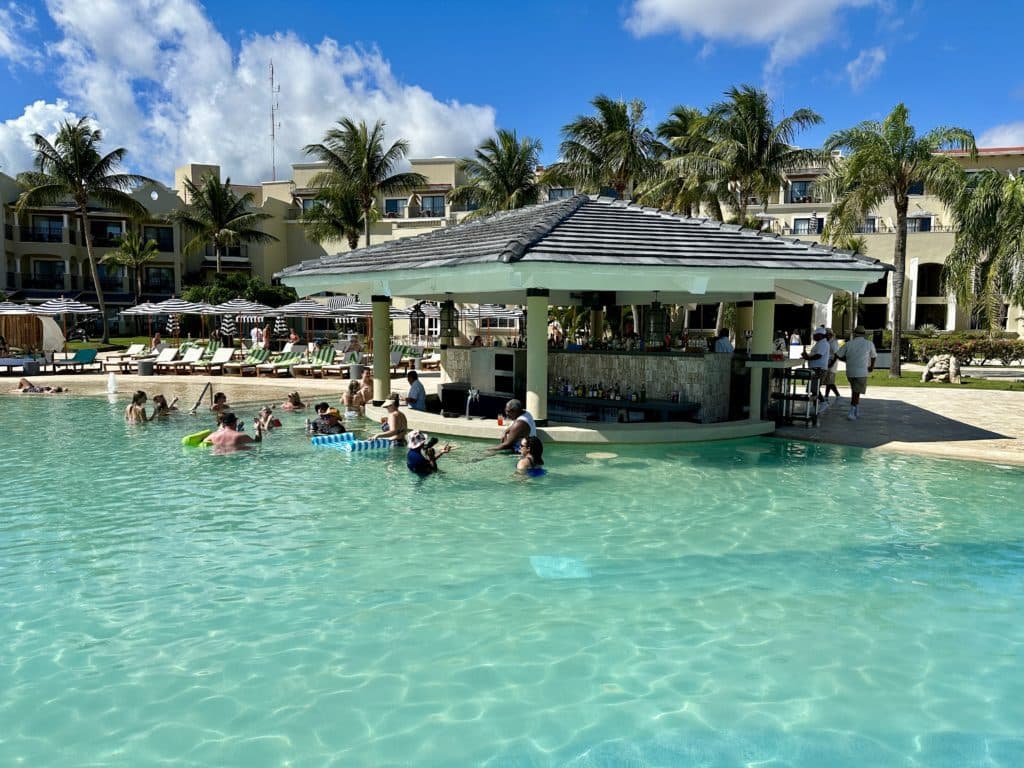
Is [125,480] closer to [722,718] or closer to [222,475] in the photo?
[222,475]

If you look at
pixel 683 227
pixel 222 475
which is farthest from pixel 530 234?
pixel 222 475

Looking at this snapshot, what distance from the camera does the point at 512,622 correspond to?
601cm

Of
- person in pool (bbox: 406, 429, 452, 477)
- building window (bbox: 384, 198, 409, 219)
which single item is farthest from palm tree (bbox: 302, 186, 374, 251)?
person in pool (bbox: 406, 429, 452, 477)

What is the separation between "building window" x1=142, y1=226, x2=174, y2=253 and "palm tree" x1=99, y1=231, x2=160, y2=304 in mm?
3860

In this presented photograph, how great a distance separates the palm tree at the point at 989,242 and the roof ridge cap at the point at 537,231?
13970mm

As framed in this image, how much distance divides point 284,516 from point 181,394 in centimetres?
1487

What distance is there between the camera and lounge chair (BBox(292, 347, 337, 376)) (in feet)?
89.2

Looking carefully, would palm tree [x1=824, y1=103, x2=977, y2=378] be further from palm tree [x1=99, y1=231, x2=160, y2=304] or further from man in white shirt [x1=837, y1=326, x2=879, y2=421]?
palm tree [x1=99, y1=231, x2=160, y2=304]

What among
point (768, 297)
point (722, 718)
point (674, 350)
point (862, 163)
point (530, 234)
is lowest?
point (722, 718)

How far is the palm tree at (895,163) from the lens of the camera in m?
24.9

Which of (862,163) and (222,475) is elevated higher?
(862,163)

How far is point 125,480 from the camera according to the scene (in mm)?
10805

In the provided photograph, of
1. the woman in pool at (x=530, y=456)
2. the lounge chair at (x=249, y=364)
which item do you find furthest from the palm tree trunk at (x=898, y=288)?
the lounge chair at (x=249, y=364)

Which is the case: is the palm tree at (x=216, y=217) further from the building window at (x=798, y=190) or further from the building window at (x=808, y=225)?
the building window at (x=798, y=190)
